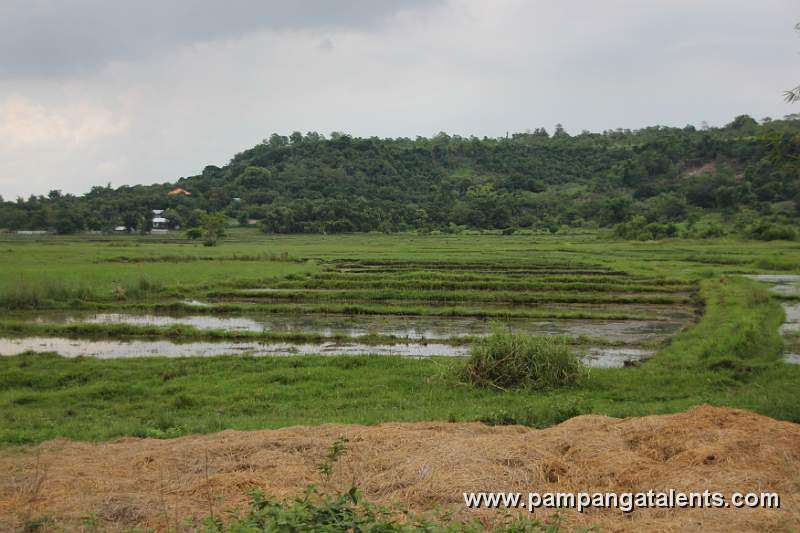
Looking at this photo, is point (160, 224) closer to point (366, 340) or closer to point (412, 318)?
point (412, 318)

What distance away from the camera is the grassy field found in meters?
10.0

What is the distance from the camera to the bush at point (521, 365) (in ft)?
38.6

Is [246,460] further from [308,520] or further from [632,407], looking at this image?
[632,407]

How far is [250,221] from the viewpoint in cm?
8550

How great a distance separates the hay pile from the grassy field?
1.79 metres

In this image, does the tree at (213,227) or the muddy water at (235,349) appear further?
the tree at (213,227)

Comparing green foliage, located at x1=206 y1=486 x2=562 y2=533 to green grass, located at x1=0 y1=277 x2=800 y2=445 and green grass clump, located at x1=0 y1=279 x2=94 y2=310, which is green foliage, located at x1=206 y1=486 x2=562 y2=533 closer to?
green grass, located at x1=0 y1=277 x2=800 y2=445

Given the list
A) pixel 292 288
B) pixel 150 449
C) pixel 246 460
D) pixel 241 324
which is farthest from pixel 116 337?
pixel 246 460

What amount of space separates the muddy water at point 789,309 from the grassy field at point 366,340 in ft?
1.20

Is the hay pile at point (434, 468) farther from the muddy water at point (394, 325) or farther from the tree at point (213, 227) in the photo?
the tree at point (213, 227)

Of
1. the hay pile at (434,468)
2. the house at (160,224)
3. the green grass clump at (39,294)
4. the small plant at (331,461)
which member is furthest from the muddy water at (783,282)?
the house at (160,224)

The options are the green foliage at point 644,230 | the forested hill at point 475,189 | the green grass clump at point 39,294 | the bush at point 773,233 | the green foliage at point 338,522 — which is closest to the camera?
the green foliage at point 338,522

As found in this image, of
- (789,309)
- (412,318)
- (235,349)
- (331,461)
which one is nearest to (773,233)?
(789,309)

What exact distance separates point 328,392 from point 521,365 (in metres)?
3.57
